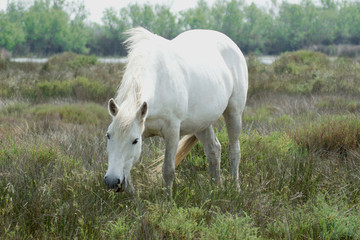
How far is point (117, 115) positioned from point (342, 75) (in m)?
11.2

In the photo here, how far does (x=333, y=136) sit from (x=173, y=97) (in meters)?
2.76

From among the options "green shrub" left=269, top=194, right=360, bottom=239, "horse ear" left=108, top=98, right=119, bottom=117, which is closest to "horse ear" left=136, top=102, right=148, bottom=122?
"horse ear" left=108, top=98, right=119, bottom=117

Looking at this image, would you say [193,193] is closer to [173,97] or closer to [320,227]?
[173,97]

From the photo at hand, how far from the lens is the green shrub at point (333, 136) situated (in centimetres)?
530

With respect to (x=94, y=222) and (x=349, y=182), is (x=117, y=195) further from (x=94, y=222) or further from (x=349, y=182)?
(x=349, y=182)

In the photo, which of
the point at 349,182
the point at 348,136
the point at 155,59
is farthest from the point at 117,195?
the point at 348,136

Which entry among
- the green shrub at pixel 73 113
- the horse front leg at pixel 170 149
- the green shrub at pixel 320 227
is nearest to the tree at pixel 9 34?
the green shrub at pixel 73 113

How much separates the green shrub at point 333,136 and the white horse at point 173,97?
4.03ft

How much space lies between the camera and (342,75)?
12797 millimetres

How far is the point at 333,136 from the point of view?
543cm

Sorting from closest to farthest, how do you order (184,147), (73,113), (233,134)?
(184,147), (233,134), (73,113)

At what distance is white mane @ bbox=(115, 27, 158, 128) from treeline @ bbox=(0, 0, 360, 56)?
6110cm

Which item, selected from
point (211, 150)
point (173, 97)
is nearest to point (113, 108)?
point (173, 97)

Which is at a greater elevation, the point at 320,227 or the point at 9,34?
the point at 320,227
